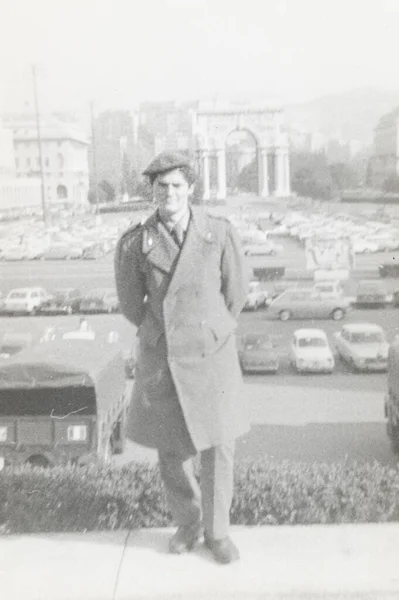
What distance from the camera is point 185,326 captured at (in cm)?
367

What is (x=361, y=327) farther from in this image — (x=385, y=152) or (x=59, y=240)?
(x=59, y=240)

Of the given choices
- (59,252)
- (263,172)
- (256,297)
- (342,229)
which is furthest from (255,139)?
(59,252)

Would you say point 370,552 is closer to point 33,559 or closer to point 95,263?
point 33,559

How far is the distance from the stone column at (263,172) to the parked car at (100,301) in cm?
110

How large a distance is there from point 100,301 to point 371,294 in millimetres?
1661

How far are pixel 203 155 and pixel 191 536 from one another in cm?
215

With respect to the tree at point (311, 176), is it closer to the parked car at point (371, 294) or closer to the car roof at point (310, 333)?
the parked car at point (371, 294)

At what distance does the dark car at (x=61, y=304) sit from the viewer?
478 centimetres

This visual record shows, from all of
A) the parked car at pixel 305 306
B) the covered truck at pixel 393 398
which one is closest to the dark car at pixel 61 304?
the parked car at pixel 305 306

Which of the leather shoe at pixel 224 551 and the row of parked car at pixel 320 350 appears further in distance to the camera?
the row of parked car at pixel 320 350

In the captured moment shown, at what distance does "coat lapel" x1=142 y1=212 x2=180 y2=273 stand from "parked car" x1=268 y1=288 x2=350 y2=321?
1.19 m

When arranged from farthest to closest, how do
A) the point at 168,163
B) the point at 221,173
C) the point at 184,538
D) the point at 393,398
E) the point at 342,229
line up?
the point at 342,229 → the point at 221,173 → the point at 393,398 → the point at 184,538 → the point at 168,163

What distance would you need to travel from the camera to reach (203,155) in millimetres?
4551

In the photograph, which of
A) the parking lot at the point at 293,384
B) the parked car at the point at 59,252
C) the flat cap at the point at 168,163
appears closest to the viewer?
the flat cap at the point at 168,163
